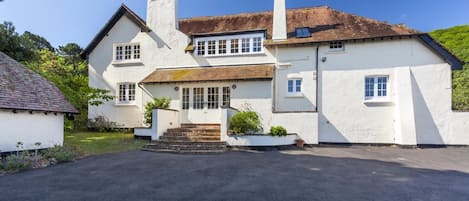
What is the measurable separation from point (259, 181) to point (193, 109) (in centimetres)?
1081

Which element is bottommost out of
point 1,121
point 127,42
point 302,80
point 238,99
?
point 1,121

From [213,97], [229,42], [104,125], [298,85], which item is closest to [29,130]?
[104,125]

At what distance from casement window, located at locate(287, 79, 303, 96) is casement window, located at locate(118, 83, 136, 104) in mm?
11041

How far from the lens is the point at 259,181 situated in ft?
23.5

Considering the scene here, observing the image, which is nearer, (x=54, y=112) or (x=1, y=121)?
(x=1, y=121)

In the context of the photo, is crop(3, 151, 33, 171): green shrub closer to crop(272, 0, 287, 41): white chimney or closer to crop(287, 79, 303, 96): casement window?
crop(287, 79, 303, 96): casement window

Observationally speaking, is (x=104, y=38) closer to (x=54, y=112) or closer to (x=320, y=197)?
(x=54, y=112)

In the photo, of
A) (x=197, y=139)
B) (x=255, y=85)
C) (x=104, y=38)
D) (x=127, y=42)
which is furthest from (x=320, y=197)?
(x=104, y=38)

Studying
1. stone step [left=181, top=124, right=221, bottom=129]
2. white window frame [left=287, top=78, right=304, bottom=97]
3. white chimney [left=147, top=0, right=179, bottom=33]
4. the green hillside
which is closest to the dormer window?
white window frame [left=287, top=78, right=304, bottom=97]

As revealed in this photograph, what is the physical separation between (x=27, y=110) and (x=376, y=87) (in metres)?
17.7

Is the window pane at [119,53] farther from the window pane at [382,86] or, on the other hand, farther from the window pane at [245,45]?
the window pane at [382,86]

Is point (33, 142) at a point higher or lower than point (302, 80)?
lower

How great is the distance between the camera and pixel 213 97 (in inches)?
683

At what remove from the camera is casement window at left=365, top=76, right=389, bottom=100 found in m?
15.8
